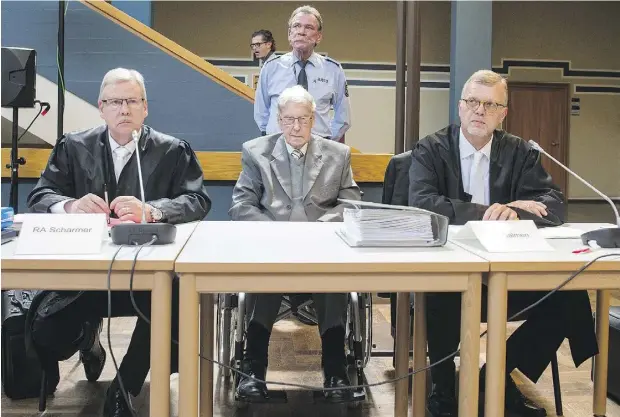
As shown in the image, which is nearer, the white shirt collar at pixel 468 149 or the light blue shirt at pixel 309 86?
the white shirt collar at pixel 468 149

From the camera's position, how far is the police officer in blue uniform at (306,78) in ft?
11.1

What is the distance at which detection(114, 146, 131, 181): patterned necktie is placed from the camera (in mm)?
2115

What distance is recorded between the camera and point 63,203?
1.94 m

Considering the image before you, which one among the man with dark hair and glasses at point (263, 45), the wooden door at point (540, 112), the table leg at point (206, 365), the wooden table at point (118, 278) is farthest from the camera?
the wooden door at point (540, 112)

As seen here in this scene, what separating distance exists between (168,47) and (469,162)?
8.77 ft

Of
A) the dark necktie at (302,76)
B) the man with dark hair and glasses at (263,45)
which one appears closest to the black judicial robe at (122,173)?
the dark necktie at (302,76)

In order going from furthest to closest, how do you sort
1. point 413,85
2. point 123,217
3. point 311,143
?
point 413,85 < point 311,143 < point 123,217

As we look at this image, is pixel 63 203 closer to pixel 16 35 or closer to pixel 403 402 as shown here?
pixel 403 402

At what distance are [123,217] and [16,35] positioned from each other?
3.00 meters

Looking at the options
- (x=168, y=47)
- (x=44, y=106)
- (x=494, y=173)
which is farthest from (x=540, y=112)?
(x=494, y=173)

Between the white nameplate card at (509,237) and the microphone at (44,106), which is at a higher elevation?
the microphone at (44,106)

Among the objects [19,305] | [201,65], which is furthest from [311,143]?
[201,65]

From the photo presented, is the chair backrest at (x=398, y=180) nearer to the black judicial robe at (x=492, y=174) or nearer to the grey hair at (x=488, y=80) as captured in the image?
the black judicial robe at (x=492, y=174)

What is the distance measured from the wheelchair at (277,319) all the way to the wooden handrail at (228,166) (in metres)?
1.66
